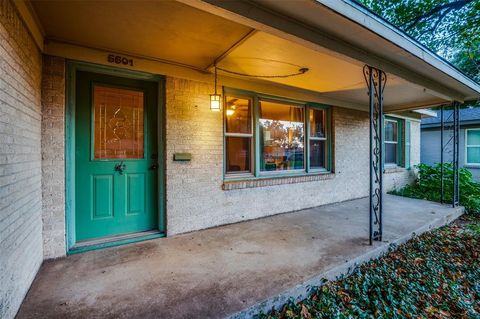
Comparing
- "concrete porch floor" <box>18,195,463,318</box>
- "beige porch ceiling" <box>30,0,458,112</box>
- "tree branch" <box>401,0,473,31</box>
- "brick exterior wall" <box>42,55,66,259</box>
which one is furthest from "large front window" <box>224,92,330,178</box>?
"tree branch" <box>401,0,473,31</box>

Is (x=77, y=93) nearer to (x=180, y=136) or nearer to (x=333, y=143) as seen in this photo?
(x=180, y=136)

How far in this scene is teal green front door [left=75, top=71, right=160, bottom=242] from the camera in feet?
9.65

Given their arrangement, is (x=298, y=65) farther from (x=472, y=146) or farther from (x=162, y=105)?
(x=472, y=146)

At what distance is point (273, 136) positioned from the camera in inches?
182

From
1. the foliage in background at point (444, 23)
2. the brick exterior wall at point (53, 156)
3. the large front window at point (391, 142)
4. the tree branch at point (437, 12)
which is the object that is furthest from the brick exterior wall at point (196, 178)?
the tree branch at point (437, 12)

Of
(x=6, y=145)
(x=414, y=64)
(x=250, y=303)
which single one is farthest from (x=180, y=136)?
(x=414, y=64)

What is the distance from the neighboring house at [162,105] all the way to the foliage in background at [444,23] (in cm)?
647

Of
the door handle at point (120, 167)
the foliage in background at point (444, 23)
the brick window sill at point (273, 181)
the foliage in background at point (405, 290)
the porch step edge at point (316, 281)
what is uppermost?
the foliage in background at point (444, 23)

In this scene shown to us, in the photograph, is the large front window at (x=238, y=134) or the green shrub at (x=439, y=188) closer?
the large front window at (x=238, y=134)

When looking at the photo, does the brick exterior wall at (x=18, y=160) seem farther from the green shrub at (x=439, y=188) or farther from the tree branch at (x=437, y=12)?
the tree branch at (x=437, y=12)

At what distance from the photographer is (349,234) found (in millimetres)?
3441

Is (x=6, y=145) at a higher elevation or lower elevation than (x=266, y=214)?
higher

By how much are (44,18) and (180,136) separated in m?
1.82

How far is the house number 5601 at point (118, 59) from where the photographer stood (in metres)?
2.90
